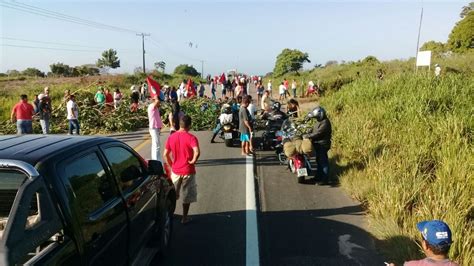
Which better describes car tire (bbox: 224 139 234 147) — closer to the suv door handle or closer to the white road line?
the white road line

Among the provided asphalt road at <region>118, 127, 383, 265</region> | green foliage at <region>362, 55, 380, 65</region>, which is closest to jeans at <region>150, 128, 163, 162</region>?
asphalt road at <region>118, 127, 383, 265</region>

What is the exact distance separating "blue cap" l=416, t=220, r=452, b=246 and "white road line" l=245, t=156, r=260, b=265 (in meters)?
2.51

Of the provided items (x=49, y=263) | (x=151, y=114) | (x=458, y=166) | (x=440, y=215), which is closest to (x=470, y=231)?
(x=440, y=215)

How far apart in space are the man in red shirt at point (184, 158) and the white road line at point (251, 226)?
99cm

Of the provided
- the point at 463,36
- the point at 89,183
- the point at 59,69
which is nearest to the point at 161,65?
the point at 59,69

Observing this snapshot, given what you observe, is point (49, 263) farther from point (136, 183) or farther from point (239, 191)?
point (239, 191)

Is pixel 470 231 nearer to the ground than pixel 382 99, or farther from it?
nearer to the ground

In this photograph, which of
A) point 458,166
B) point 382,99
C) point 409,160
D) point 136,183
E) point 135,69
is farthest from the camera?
point 135,69

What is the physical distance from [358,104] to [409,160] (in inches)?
297

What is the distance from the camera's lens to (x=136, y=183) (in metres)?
4.80

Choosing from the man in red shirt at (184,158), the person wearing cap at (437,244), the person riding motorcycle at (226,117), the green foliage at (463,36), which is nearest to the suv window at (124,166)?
the man in red shirt at (184,158)

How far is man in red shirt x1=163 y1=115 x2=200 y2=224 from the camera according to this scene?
6801 millimetres

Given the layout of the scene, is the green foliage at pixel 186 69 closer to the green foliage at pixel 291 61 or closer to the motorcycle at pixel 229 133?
the green foliage at pixel 291 61

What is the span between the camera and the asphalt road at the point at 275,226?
18.8ft
